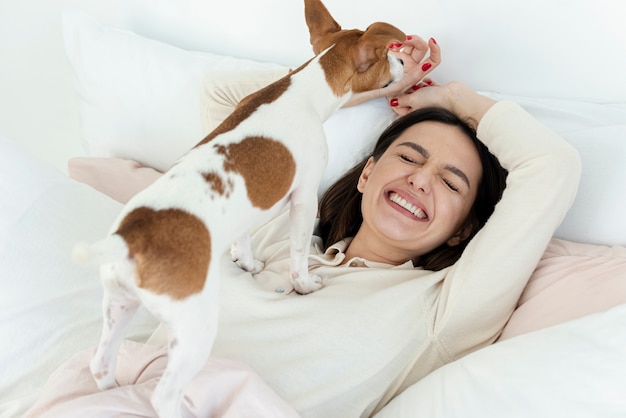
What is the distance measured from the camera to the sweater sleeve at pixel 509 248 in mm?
1036

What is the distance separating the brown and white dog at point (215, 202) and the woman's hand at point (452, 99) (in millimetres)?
301

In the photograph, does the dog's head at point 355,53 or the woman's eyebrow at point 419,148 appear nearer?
the dog's head at point 355,53

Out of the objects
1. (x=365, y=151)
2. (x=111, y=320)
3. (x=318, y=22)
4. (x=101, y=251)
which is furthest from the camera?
(x=365, y=151)

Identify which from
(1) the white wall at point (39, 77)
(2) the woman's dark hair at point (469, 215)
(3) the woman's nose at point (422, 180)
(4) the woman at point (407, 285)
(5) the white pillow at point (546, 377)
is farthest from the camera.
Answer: (1) the white wall at point (39, 77)

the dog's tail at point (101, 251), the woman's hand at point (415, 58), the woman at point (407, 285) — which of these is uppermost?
the woman's hand at point (415, 58)

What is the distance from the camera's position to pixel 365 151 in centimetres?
145

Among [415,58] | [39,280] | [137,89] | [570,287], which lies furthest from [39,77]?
[570,287]

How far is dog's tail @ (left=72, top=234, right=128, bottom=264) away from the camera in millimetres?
652

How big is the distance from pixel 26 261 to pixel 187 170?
63 cm

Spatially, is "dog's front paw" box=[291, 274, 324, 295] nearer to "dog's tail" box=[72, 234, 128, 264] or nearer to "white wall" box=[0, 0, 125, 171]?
"dog's tail" box=[72, 234, 128, 264]

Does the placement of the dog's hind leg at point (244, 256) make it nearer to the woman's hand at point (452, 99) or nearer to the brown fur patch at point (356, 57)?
the brown fur patch at point (356, 57)

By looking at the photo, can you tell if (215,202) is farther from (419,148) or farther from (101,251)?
(419,148)

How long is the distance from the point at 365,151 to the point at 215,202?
755mm

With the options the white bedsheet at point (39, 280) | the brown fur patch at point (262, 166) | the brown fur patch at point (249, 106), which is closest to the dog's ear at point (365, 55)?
the brown fur patch at point (249, 106)
